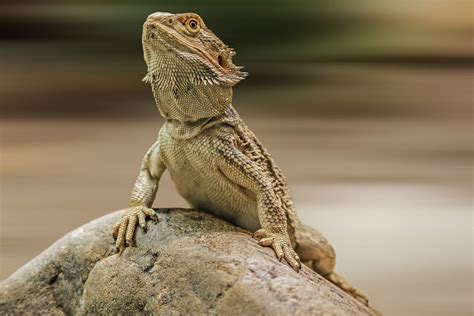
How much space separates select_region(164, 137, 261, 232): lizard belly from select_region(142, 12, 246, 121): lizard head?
0.38 ft

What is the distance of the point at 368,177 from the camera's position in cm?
415

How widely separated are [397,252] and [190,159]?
5.61ft

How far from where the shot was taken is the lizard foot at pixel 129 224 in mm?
2088

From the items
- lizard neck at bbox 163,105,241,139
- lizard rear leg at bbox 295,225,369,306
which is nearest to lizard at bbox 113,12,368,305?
lizard neck at bbox 163,105,241,139

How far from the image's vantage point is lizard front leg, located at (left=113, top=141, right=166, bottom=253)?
82.6 inches

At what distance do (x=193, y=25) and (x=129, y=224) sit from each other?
57 centimetres

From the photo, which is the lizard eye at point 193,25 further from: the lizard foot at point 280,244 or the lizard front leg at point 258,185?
the lizard foot at point 280,244

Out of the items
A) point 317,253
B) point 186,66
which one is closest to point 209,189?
point 186,66

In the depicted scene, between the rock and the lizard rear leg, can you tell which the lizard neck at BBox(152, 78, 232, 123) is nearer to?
the rock

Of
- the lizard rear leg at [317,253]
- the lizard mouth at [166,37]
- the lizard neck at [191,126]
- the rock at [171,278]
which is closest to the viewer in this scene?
the rock at [171,278]

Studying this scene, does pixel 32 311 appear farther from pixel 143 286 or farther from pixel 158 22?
pixel 158 22

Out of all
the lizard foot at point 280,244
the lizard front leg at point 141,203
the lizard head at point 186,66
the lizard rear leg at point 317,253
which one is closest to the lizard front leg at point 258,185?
the lizard foot at point 280,244

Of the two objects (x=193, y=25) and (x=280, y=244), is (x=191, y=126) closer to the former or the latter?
(x=193, y=25)

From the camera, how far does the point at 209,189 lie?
2.12 meters
